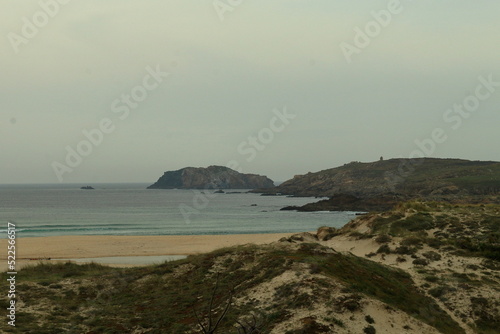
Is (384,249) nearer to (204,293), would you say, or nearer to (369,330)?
(204,293)

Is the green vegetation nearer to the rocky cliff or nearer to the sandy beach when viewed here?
the sandy beach

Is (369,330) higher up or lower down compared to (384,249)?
lower down

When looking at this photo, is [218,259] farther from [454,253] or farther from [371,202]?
[371,202]

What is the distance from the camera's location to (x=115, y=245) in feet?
182

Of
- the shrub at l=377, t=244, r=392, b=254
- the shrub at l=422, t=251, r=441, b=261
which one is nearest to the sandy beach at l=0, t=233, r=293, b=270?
the shrub at l=377, t=244, r=392, b=254

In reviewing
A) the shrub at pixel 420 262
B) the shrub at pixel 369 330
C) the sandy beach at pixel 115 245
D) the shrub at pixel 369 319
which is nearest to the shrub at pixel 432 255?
the shrub at pixel 420 262

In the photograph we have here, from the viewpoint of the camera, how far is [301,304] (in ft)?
63.1

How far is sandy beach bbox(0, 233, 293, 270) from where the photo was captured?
160ft

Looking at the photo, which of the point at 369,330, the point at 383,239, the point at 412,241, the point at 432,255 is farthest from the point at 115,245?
the point at 369,330

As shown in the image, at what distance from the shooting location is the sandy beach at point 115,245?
48.7 meters

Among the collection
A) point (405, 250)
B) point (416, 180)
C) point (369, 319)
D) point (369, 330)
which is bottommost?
point (369, 330)

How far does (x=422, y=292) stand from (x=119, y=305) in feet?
56.4

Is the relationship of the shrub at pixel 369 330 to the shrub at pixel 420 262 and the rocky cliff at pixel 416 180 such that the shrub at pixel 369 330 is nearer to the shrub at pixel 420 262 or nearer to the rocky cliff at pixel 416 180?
the shrub at pixel 420 262

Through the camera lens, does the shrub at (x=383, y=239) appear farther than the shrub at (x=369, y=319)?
Yes
